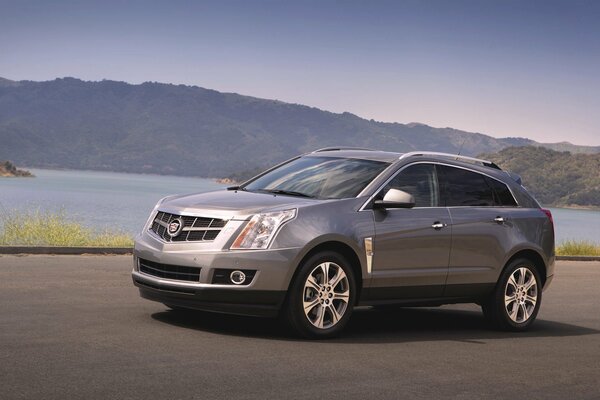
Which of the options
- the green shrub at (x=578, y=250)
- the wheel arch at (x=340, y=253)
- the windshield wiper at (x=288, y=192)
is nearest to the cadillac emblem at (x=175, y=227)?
the wheel arch at (x=340, y=253)

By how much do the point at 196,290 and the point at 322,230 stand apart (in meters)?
1.20

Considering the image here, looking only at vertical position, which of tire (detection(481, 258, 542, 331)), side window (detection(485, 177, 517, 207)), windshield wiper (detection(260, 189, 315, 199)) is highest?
side window (detection(485, 177, 517, 207))

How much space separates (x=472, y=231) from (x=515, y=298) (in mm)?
1011

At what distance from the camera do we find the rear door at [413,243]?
9500mm

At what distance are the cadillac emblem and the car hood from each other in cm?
9

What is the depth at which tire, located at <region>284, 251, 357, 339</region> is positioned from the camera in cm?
886

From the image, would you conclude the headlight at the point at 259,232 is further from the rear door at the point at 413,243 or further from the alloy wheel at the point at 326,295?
the rear door at the point at 413,243

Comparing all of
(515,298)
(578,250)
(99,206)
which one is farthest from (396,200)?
(99,206)

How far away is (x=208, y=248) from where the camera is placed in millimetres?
8797

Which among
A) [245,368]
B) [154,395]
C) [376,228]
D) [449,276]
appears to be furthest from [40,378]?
[449,276]

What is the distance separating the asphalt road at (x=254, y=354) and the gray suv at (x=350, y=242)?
36 centimetres

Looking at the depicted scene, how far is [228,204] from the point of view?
9.12 m

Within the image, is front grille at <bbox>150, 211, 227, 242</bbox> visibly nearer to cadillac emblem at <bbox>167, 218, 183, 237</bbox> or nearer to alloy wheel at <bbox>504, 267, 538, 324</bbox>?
cadillac emblem at <bbox>167, 218, 183, 237</bbox>

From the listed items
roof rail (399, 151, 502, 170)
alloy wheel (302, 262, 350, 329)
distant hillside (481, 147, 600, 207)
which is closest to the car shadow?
alloy wheel (302, 262, 350, 329)
